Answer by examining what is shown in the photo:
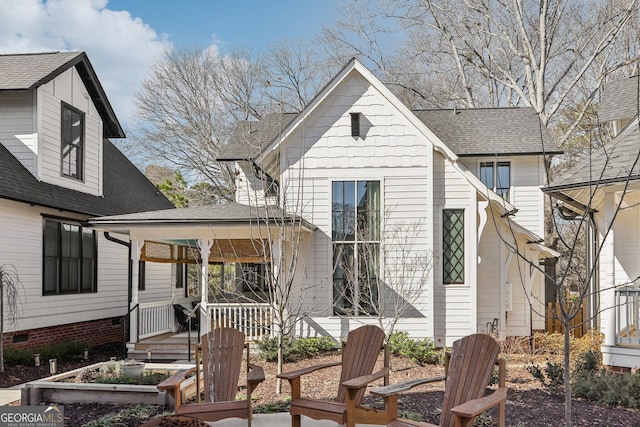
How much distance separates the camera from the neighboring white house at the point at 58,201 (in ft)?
34.4

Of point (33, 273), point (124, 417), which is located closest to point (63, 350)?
point (33, 273)

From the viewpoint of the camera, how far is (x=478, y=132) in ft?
47.6

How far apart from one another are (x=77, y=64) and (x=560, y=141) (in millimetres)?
15814

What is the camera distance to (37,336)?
35.2 feet

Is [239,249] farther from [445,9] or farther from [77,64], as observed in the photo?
[445,9]

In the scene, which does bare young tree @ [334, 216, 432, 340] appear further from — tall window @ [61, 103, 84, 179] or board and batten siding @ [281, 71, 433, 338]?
tall window @ [61, 103, 84, 179]

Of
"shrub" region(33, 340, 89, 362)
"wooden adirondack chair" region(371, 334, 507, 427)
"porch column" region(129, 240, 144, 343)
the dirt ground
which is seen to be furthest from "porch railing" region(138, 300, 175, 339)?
"wooden adirondack chair" region(371, 334, 507, 427)

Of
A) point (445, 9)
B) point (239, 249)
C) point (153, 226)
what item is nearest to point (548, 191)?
point (239, 249)

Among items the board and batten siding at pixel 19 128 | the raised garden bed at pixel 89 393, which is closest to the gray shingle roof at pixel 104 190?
the board and batten siding at pixel 19 128

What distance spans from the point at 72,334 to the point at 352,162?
6865 mm

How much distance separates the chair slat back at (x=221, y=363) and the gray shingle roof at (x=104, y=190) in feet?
19.2

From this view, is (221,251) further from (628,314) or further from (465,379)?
(628,314)

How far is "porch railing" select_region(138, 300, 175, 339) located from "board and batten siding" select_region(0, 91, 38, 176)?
11.4 ft

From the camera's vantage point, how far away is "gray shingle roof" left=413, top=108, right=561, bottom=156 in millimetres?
13781
